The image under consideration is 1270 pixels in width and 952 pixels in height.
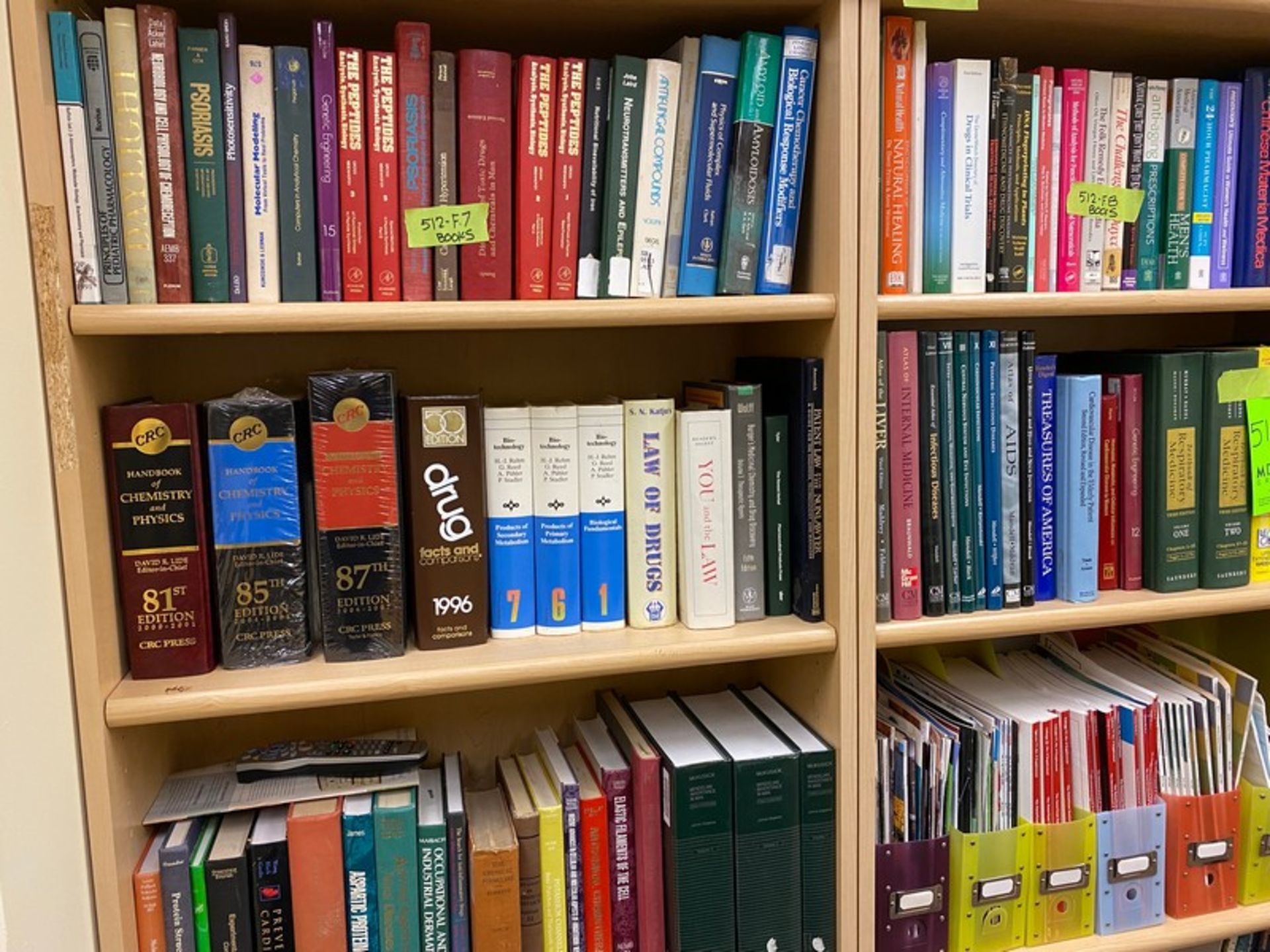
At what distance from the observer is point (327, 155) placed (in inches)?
40.0

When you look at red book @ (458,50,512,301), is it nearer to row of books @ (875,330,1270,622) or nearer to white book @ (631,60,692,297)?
white book @ (631,60,692,297)

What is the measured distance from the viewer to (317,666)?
107cm

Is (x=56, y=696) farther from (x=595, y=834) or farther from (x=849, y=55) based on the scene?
(x=849, y=55)

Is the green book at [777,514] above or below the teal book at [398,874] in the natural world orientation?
above

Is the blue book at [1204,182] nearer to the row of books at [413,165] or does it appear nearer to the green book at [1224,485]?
the green book at [1224,485]

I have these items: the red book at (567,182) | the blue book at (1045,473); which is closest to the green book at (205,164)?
the red book at (567,182)

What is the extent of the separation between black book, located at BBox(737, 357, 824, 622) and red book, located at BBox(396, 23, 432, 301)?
1.44 feet

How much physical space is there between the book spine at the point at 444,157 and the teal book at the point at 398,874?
0.57m

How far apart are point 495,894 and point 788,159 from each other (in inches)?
34.7

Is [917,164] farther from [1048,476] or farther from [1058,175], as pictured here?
[1048,476]

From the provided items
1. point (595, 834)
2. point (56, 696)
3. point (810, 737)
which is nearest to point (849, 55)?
point (810, 737)

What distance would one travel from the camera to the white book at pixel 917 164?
111 cm

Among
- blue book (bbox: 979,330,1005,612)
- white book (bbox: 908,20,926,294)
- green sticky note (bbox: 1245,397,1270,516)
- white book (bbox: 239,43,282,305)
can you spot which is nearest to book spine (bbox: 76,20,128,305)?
white book (bbox: 239,43,282,305)

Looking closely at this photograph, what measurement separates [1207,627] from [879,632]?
790mm
